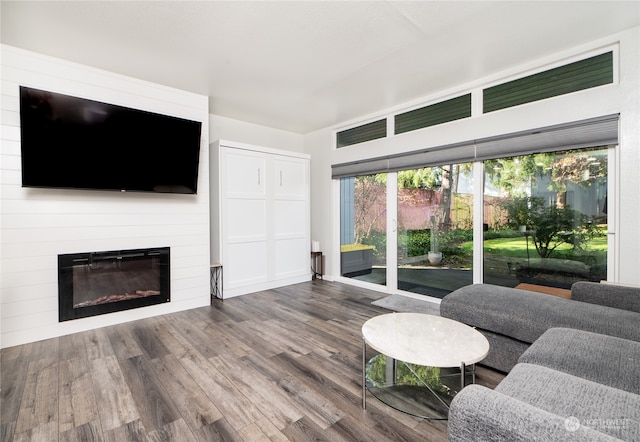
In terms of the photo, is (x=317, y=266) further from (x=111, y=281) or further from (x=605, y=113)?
(x=605, y=113)

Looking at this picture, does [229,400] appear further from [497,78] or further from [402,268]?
[497,78]

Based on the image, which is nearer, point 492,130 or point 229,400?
point 229,400

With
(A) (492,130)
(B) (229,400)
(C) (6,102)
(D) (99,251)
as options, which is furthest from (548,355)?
(C) (6,102)

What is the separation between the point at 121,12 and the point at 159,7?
0.31m

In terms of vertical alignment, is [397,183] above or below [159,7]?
below

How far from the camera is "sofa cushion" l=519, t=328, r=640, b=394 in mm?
1318

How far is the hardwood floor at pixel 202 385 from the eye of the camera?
1621 millimetres

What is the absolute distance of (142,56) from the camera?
282 centimetres

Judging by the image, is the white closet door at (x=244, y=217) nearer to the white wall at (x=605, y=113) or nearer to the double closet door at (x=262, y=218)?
the double closet door at (x=262, y=218)

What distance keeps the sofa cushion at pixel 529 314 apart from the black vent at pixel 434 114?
214 cm

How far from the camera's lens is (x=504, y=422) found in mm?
839

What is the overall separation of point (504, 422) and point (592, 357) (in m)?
1.01

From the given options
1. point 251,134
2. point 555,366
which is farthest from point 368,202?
point 555,366

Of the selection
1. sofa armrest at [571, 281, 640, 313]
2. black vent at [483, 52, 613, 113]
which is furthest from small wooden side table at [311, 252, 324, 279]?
sofa armrest at [571, 281, 640, 313]
